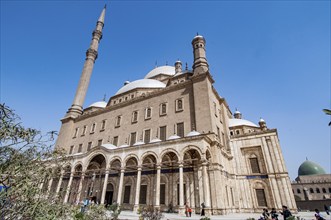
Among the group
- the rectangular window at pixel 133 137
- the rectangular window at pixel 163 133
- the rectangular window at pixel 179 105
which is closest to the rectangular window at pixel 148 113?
the rectangular window at pixel 133 137

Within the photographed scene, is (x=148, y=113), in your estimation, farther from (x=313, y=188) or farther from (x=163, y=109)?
(x=313, y=188)

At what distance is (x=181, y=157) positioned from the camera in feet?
44.4

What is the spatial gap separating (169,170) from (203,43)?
47.4ft

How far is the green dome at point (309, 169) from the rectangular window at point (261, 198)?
34.2 metres

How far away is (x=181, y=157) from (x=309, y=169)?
4455 centimetres

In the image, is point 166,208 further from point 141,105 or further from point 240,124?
point 240,124

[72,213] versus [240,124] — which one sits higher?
[240,124]

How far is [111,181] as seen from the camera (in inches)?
727

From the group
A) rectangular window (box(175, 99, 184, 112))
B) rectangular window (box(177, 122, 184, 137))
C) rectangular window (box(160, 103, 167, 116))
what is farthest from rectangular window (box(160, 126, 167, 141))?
rectangular window (box(175, 99, 184, 112))

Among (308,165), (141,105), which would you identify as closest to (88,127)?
(141,105)

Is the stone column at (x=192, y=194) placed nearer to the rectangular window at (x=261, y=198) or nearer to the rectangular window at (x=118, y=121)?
the rectangular window at (x=261, y=198)

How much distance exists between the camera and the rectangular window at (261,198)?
17.3m

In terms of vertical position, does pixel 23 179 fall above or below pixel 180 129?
below

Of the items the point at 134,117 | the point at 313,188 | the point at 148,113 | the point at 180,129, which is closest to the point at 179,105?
the point at 180,129
